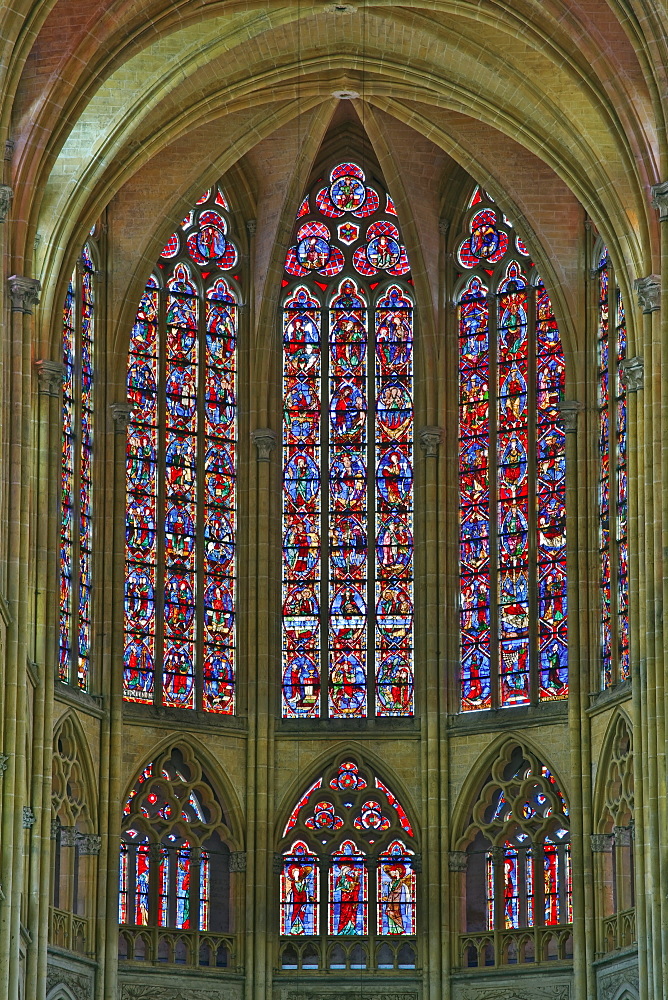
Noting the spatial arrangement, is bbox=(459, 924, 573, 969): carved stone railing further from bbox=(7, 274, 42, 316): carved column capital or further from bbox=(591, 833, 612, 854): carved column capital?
bbox=(7, 274, 42, 316): carved column capital

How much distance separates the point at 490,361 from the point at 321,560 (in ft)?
12.6

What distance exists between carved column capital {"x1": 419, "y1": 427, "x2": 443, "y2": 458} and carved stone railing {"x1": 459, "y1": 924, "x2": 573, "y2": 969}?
703 centimetres

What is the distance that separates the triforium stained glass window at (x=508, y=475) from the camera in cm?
3956

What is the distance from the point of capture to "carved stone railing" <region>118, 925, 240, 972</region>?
38281 mm

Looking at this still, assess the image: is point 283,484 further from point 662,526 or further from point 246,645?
point 662,526

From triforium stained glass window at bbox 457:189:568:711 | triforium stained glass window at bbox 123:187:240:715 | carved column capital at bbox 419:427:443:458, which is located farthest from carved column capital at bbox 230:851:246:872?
carved column capital at bbox 419:427:443:458

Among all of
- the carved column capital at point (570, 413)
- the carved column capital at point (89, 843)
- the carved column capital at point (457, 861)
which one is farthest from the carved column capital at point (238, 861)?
the carved column capital at point (570, 413)

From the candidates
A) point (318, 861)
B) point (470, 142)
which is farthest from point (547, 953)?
point (470, 142)

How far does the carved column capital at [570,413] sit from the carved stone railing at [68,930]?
959cm

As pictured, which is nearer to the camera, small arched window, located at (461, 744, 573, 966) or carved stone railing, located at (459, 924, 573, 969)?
carved stone railing, located at (459, 924, 573, 969)

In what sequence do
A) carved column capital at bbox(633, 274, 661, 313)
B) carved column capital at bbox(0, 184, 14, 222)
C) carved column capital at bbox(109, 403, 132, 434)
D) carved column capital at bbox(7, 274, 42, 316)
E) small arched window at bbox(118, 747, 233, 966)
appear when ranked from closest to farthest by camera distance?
1. carved column capital at bbox(0, 184, 14, 222)
2. carved column capital at bbox(7, 274, 42, 316)
3. carved column capital at bbox(633, 274, 661, 313)
4. small arched window at bbox(118, 747, 233, 966)
5. carved column capital at bbox(109, 403, 132, 434)

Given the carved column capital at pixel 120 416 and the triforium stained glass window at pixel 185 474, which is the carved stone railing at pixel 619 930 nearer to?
the triforium stained glass window at pixel 185 474

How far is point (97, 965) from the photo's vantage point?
37375mm

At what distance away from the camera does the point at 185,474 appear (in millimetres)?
40688
